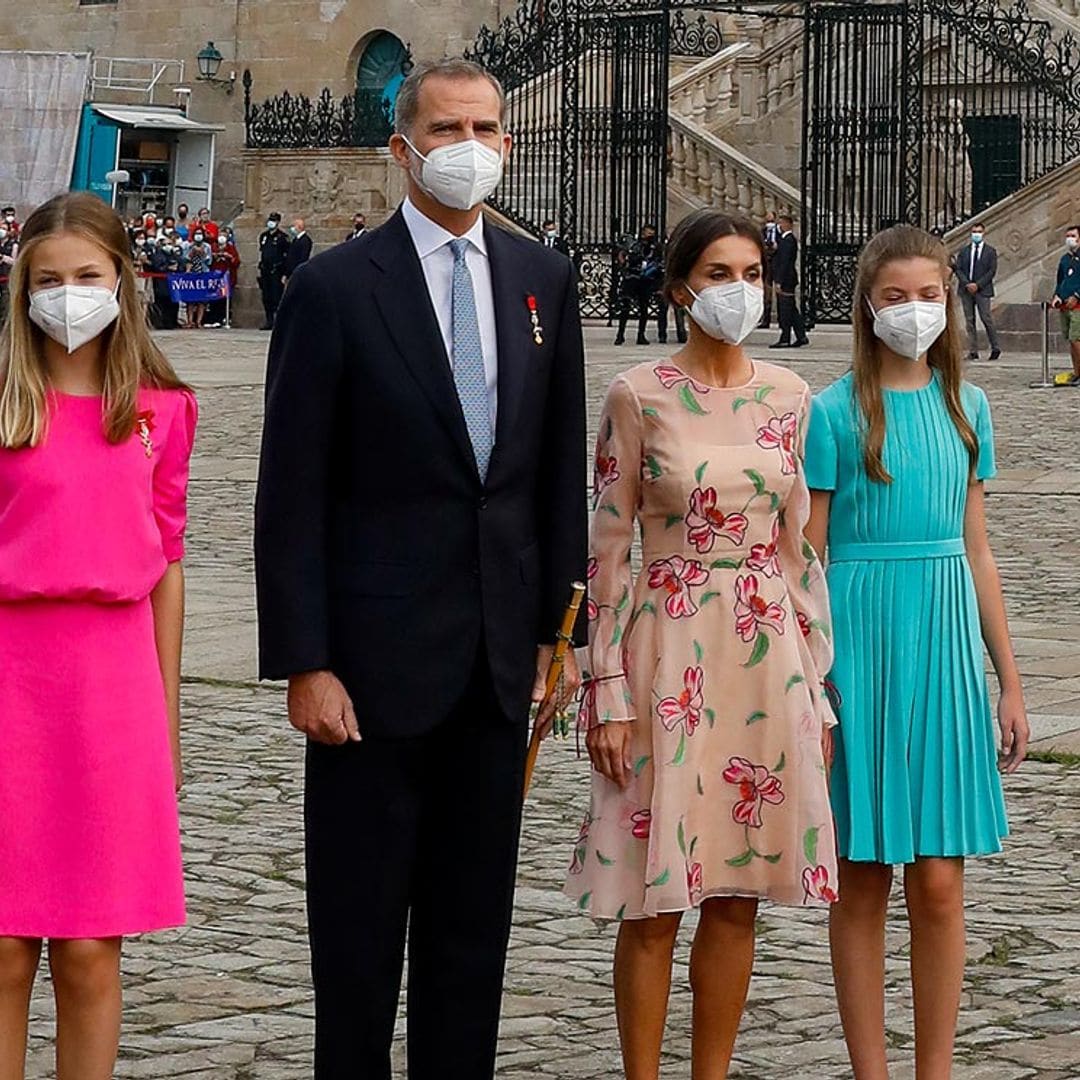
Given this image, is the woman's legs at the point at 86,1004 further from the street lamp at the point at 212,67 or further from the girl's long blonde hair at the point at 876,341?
the street lamp at the point at 212,67

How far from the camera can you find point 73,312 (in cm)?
475

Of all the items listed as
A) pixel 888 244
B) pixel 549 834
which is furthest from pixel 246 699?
pixel 888 244

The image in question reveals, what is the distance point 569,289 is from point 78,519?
3.21 feet

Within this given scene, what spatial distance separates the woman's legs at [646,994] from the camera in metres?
5.20

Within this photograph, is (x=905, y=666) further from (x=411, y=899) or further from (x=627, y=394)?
(x=411, y=899)

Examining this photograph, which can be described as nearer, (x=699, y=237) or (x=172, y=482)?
(x=172, y=482)

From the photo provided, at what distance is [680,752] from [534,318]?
36.5 inches

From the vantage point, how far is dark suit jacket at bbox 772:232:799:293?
31688 millimetres

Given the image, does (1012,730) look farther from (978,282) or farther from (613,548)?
(978,282)

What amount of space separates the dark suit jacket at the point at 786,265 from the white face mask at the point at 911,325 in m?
26.2

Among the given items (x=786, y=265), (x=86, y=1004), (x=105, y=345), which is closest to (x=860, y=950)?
(x=86, y=1004)

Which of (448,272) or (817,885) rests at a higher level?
(448,272)

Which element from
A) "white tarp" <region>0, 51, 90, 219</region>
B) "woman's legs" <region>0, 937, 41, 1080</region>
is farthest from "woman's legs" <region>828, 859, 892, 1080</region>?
"white tarp" <region>0, 51, 90, 219</region>

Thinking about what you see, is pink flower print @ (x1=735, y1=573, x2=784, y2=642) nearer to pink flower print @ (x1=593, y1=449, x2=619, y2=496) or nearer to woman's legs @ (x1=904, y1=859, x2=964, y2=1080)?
pink flower print @ (x1=593, y1=449, x2=619, y2=496)
